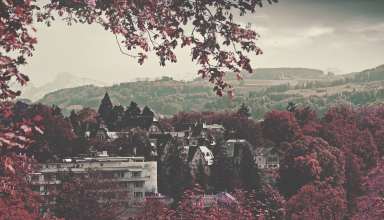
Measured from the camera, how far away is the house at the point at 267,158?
116 metres

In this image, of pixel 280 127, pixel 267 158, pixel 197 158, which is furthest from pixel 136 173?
pixel 280 127

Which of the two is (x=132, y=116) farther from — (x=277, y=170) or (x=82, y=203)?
(x=82, y=203)

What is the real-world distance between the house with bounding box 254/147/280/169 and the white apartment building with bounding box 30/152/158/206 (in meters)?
28.4

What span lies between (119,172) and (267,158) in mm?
34929

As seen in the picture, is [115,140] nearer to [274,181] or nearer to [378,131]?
[274,181]

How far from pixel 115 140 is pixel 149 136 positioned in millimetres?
7406

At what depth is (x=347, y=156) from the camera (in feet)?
367

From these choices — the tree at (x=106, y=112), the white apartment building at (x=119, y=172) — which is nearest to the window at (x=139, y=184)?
the white apartment building at (x=119, y=172)

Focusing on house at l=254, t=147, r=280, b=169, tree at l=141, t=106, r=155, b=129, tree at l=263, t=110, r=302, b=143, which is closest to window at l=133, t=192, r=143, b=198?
house at l=254, t=147, r=280, b=169

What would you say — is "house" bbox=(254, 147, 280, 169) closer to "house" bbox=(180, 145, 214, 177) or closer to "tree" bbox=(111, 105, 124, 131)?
"house" bbox=(180, 145, 214, 177)

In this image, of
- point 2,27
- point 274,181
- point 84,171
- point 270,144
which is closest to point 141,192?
point 84,171

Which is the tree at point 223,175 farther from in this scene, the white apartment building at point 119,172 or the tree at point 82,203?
the tree at point 82,203

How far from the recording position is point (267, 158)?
11712 centimetres

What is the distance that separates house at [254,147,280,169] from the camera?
116m
